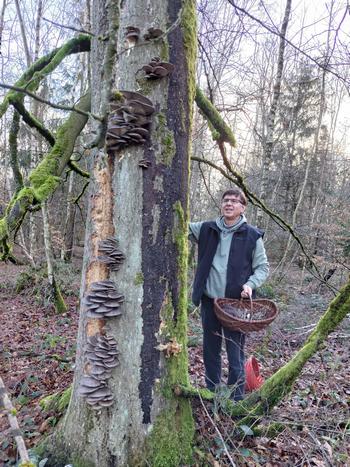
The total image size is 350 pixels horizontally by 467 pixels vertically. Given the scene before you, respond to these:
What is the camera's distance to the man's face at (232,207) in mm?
3559

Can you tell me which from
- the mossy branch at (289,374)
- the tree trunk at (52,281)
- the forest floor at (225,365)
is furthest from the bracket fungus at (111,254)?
the tree trunk at (52,281)

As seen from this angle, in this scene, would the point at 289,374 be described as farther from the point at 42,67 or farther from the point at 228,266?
the point at 42,67

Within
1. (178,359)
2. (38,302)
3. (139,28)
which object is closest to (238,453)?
(178,359)

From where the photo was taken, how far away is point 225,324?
3.30 metres

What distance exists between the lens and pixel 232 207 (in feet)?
11.7

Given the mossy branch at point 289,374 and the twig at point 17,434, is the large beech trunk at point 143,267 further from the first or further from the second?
the twig at point 17,434

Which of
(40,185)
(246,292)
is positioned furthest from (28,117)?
(246,292)

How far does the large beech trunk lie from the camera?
2285 mm

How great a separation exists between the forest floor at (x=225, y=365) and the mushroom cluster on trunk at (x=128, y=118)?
6.04 feet

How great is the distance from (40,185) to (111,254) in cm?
114

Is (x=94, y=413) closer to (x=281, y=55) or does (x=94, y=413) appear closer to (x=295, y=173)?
(x=281, y=55)

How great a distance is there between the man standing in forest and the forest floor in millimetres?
785

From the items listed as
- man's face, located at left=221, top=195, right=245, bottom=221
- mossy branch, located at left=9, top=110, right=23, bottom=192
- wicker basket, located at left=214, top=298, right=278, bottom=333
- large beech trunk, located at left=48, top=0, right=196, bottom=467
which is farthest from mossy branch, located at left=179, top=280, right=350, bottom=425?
mossy branch, located at left=9, top=110, right=23, bottom=192

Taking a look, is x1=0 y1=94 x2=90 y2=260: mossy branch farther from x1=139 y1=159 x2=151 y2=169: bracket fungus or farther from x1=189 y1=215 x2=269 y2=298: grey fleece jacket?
x1=189 y1=215 x2=269 y2=298: grey fleece jacket
